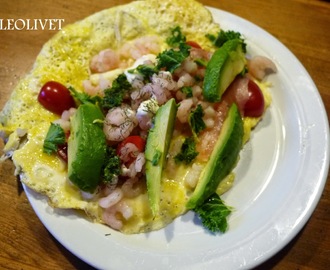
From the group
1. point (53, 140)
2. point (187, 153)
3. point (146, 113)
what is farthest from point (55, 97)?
point (187, 153)

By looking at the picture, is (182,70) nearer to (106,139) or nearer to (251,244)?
(106,139)

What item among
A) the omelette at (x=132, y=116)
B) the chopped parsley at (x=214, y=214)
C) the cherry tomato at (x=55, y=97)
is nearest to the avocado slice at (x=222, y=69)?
the omelette at (x=132, y=116)

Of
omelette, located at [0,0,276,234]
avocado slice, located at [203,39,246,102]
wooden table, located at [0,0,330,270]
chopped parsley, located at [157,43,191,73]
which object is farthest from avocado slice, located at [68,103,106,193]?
avocado slice, located at [203,39,246,102]

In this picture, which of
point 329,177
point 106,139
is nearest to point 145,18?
point 106,139

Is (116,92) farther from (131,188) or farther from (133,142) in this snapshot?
(131,188)

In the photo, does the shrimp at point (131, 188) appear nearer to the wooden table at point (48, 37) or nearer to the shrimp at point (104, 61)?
the wooden table at point (48, 37)

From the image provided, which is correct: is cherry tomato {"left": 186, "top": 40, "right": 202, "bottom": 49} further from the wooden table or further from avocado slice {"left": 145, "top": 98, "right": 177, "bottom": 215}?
the wooden table
